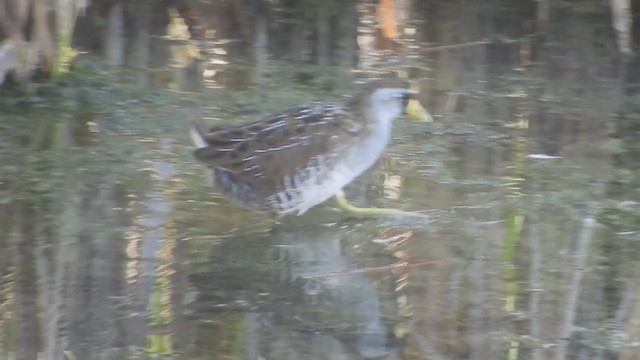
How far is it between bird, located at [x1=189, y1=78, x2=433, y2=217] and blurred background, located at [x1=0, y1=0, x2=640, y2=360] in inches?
5.4

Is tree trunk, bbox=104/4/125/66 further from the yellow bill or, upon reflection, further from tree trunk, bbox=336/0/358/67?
the yellow bill

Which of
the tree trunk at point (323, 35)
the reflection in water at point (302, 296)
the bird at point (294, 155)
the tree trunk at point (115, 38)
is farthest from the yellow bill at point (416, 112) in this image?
the tree trunk at point (115, 38)

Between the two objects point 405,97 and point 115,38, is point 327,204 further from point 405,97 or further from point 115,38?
point 115,38

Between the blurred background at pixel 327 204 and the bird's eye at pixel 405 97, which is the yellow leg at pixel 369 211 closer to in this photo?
the blurred background at pixel 327 204

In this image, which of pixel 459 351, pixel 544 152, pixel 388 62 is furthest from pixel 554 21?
pixel 459 351

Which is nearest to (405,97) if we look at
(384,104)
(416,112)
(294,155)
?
(384,104)

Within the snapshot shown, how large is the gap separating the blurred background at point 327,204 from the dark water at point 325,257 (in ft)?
0.03

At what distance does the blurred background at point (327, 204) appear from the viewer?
353 cm

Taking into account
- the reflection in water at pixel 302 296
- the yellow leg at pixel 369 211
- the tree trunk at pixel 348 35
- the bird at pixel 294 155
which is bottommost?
the reflection in water at pixel 302 296

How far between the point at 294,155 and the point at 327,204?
48cm

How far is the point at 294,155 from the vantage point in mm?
4223

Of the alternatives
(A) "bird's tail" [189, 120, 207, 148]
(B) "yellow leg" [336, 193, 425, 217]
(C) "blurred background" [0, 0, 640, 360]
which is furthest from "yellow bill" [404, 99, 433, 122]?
(A) "bird's tail" [189, 120, 207, 148]

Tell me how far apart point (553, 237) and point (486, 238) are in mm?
243

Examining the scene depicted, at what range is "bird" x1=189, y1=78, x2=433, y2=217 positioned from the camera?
4211 millimetres
